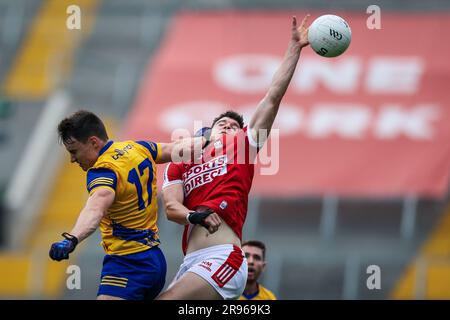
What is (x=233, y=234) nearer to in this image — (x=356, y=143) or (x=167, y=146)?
(x=167, y=146)

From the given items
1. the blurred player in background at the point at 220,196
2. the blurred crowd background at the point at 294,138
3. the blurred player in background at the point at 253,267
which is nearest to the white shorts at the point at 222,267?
the blurred player in background at the point at 220,196

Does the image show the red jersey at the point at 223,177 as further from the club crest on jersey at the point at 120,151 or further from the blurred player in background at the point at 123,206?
the club crest on jersey at the point at 120,151

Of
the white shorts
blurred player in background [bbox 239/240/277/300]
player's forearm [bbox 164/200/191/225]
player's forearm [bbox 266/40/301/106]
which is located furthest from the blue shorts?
blurred player in background [bbox 239/240/277/300]

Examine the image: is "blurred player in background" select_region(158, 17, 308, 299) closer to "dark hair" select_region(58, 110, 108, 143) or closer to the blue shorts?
the blue shorts

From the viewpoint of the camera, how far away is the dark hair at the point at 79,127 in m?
7.51

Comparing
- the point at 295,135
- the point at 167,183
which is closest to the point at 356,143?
the point at 295,135

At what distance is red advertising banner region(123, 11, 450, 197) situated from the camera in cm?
1603

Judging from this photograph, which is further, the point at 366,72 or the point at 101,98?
the point at 101,98

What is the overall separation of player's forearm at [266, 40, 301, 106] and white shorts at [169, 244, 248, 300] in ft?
3.89

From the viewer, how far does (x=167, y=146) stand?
7977 mm

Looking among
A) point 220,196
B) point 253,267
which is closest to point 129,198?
point 220,196

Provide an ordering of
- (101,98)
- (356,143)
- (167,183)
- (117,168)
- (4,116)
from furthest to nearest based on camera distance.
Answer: (101,98) < (4,116) < (356,143) < (167,183) < (117,168)
